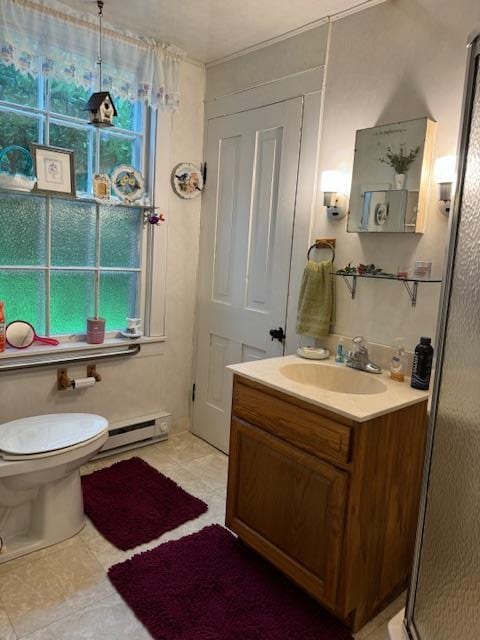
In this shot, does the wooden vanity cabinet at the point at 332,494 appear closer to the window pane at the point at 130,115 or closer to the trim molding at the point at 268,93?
the trim molding at the point at 268,93

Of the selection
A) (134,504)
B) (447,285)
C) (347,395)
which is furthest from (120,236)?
(447,285)

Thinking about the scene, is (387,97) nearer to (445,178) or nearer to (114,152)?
(445,178)

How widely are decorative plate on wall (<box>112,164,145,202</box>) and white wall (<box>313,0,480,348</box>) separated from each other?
104cm

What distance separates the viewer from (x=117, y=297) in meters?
2.80

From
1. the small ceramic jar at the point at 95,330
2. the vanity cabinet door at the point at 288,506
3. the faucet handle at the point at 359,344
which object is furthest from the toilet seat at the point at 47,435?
the faucet handle at the point at 359,344

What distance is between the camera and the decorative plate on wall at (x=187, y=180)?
282 cm

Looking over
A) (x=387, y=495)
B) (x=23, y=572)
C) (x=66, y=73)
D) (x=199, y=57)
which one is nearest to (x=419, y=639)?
(x=387, y=495)

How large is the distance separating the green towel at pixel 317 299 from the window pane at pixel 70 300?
1.23 metres

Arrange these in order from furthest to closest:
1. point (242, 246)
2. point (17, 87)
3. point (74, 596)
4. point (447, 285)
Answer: point (242, 246) < point (17, 87) < point (74, 596) < point (447, 285)

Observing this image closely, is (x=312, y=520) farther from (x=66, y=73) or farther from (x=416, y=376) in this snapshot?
(x=66, y=73)

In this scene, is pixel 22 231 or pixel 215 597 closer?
pixel 215 597

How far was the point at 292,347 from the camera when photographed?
2.47 m

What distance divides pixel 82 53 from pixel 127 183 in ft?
2.13

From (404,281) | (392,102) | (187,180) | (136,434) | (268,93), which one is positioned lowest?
(136,434)
